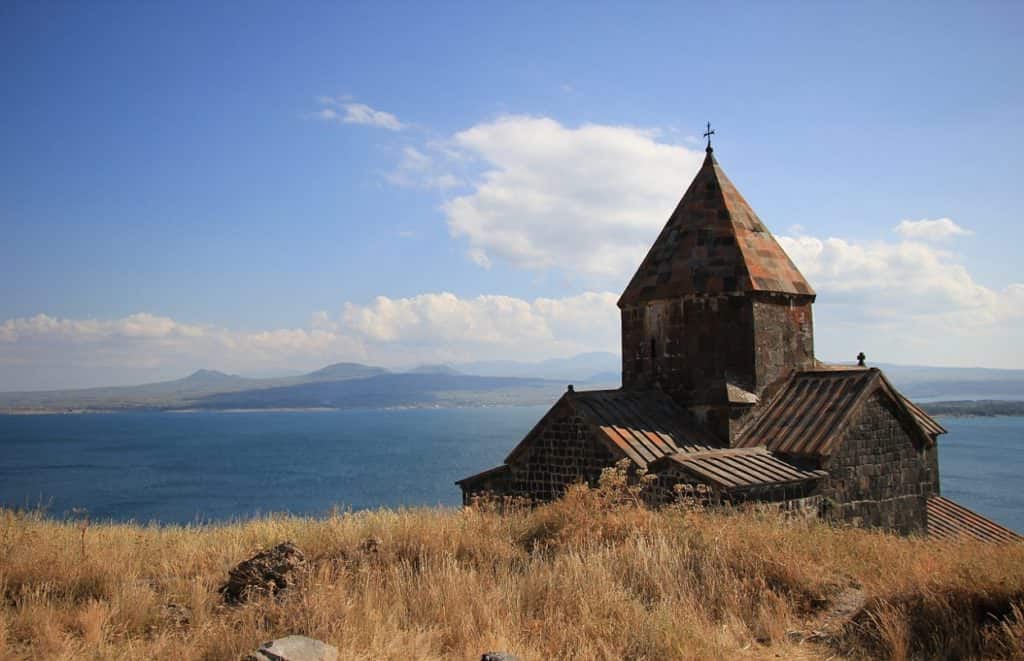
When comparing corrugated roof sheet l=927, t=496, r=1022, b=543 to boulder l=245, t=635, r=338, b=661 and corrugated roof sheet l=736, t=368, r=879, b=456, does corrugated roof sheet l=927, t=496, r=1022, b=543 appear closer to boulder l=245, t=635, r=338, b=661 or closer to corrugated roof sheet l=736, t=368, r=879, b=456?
corrugated roof sheet l=736, t=368, r=879, b=456

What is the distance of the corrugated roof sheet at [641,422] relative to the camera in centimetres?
1055

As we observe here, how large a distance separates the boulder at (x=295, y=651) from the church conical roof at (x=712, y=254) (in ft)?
29.8

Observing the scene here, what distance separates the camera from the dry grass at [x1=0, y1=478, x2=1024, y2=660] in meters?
4.98

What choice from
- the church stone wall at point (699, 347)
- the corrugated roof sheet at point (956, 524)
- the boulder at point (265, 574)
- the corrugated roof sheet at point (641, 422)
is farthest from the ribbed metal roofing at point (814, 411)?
the boulder at point (265, 574)

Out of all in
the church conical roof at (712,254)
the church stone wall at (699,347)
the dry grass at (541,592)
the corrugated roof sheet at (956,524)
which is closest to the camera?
the dry grass at (541,592)

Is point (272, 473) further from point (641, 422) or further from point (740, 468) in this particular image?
point (740, 468)

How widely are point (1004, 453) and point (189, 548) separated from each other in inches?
3304

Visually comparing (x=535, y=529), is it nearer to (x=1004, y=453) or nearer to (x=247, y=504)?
(x=247, y=504)

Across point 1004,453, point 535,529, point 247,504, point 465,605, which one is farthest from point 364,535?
point 1004,453

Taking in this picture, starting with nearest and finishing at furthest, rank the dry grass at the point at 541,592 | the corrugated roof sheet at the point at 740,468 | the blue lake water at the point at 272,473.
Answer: the dry grass at the point at 541,592 < the corrugated roof sheet at the point at 740,468 < the blue lake water at the point at 272,473

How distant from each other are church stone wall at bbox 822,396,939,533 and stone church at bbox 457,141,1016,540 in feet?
0.09

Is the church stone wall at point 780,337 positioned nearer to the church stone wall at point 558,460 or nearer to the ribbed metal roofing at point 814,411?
the ribbed metal roofing at point 814,411

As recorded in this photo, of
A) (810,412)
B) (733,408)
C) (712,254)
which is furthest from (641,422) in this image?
(712,254)

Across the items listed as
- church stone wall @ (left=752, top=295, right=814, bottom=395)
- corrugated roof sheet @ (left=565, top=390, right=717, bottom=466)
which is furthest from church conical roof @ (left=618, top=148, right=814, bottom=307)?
corrugated roof sheet @ (left=565, top=390, right=717, bottom=466)
